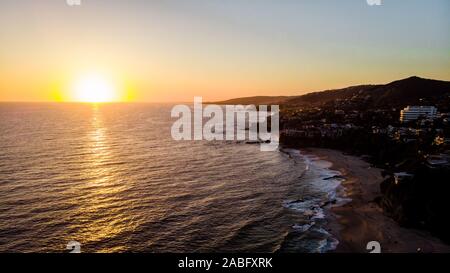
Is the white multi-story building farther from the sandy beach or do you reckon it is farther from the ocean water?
the sandy beach

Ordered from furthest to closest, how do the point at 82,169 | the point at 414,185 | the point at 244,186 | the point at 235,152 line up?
1. the point at 235,152
2. the point at 82,169
3. the point at 244,186
4. the point at 414,185

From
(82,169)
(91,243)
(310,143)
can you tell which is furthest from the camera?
(310,143)

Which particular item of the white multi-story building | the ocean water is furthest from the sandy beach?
the white multi-story building

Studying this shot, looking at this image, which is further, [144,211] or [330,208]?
[330,208]

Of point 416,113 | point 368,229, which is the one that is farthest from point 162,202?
point 416,113

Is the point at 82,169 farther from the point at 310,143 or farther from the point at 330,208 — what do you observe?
the point at 310,143

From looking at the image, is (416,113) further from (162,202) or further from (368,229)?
(162,202)
